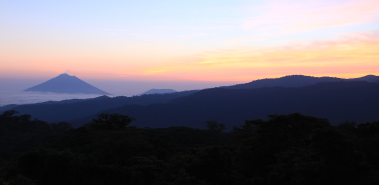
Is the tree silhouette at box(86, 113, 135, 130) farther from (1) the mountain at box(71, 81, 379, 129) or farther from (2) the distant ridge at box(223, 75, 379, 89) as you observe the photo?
(2) the distant ridge at box(223, 75, 379, 89)

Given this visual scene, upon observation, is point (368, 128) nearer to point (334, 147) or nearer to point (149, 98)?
point (334, 147)

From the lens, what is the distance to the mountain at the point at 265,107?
8794 cm

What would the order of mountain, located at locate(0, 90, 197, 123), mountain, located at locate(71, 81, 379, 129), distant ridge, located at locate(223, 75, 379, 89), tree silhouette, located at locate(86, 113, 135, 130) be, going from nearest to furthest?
tree silhouette, located at locate(86, 113, 135, 130)
mountain, located at locate(71, 81, 379, 129)
mountain, located at locate(0, 90, 197, 123)
distant ridge, located at locate(223, 75, 379, 89)

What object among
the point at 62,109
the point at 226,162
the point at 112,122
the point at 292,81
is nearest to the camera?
the point at 226,162

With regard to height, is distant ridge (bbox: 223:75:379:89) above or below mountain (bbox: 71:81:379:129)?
above

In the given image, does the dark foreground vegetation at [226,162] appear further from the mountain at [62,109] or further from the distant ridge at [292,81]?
the distant ridge at [292,81]

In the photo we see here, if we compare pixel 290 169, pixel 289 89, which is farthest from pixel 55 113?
pixel 290 169

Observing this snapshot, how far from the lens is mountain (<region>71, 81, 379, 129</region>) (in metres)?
87.9

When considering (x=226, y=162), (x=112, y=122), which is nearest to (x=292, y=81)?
(x=112, y=122)

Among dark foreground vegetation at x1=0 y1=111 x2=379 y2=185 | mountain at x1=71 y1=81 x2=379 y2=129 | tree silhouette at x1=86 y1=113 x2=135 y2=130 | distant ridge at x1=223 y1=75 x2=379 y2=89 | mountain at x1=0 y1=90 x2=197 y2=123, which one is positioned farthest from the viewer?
distant ridge at x1=223 y1=75 x2=379 y2=89

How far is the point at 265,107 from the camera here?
10894cm

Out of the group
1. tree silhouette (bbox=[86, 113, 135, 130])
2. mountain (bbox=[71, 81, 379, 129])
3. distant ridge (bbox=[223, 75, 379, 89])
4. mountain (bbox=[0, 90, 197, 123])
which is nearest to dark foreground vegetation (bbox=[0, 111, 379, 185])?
tree silhouette (bbox=[86, 113, 135, 130])

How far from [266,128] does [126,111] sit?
324ft

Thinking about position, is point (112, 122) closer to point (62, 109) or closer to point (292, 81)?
point (62, 109)
